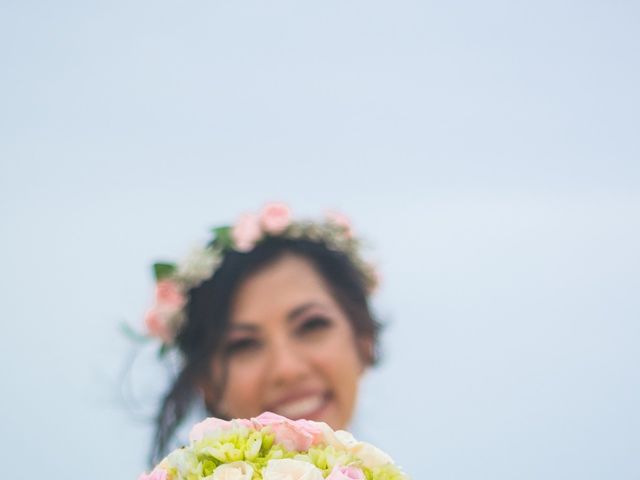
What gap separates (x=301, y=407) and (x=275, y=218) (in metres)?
0.95

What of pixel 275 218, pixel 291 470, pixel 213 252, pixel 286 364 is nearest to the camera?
pixel 291 470

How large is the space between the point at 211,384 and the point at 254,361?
0.94ft

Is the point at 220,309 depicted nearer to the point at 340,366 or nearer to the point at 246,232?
the point at 246,232

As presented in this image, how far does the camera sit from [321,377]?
10.9 ft

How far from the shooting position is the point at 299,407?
3258 millimetres

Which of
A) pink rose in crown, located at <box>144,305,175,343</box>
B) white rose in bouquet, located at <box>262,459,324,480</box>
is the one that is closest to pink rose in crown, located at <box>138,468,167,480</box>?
white rose in bouquet, located at <box>262,459,324,480</box>

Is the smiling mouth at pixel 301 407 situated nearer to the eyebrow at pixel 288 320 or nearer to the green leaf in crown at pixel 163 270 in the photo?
the eyebrow at pixel 288 320

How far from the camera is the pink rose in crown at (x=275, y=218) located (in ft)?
12.4

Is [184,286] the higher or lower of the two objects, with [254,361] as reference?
higher

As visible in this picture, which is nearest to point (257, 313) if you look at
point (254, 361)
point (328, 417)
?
point (254, 361)

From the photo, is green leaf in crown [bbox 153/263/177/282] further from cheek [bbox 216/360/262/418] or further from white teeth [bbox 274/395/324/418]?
white teeth [bbox 274/395/324/418]

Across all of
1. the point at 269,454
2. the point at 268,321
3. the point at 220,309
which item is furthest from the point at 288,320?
the point at 269,454

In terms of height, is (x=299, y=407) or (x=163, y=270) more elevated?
(x=163, y=270)

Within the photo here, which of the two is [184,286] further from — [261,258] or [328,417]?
[328,417]
